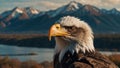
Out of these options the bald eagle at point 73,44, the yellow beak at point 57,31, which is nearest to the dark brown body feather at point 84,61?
the bald eagle at point 73,44

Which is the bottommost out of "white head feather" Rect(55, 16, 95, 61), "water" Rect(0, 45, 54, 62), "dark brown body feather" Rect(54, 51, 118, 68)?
"water" Rect(0, 45, 54, 62)

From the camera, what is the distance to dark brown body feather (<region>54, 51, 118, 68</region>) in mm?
6111

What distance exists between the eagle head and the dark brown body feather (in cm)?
9

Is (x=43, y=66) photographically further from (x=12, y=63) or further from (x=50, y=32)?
(x=50, y=32)

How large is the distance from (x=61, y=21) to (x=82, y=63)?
0.84 metres

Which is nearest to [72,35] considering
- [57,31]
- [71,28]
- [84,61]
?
[71,28]

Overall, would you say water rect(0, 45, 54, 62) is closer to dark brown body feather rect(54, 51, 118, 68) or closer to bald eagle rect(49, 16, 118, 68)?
bald eagle rect(49, 16, 118, 68)

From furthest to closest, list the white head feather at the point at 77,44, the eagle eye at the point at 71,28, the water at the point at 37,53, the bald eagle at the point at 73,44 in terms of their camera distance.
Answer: the water at the point at 37,53
the eagle eye at the point at 71,28
the white head feather at the point at 77,44
the bald eagle at the point at 73,44

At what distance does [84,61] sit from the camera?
6.29 m

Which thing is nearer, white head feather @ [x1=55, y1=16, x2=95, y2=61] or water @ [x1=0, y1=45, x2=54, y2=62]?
white head feather @ [x1=55, y1=16, x2=95, y2=61]

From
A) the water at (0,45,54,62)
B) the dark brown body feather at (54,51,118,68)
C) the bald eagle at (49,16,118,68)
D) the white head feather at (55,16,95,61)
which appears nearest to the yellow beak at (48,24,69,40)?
the bald eagle at (49,16,118,68)

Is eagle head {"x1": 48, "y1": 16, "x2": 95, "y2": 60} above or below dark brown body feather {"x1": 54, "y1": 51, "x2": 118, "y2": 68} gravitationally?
above

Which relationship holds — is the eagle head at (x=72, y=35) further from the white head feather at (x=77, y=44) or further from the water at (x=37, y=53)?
the water at (x=37, y=53)

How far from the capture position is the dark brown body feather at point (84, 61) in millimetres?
6111
